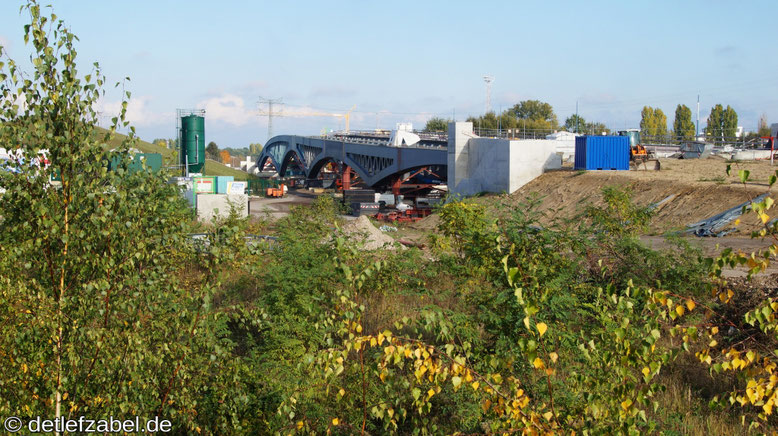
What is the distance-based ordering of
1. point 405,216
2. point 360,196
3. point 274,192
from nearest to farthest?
point 405,216
point 360,196
point 274,192

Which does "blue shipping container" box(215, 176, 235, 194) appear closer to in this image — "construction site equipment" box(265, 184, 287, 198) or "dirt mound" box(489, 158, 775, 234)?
"dirt mound" box(489, 158, 775, 234)

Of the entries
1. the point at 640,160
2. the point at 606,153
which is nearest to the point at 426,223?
the point at 606,153

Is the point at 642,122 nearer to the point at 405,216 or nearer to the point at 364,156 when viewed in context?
the point at 364,156

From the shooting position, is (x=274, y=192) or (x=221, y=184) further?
(x=274, y=192)

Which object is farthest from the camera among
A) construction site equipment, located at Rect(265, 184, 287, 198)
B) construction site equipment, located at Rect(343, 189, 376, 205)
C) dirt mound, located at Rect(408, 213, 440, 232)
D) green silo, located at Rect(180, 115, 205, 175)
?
construction site equipment, located at Rect(265, 184, 287, 198)

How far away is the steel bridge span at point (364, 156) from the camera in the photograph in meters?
71.8

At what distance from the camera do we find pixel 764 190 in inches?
1391

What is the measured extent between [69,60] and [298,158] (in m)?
123

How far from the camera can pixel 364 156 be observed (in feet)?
294

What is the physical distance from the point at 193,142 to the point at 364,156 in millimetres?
22625

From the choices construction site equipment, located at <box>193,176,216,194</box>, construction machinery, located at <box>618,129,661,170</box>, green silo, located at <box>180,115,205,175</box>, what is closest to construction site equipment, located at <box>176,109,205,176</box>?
green silo, located at <box>180,115,205,175</box>

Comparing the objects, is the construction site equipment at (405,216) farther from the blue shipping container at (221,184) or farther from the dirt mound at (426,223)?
the blue shipping container at (221,184)

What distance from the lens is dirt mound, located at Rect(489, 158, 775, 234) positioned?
3719cm

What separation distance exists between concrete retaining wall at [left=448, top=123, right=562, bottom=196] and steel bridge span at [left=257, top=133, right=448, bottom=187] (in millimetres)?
3567
